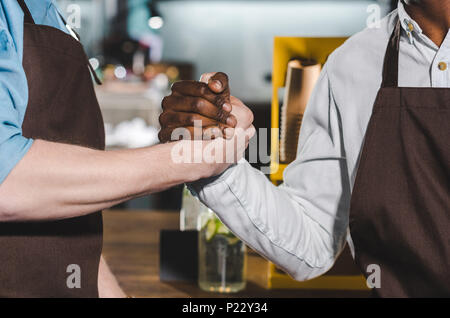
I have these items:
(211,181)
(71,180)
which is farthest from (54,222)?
(211,181)

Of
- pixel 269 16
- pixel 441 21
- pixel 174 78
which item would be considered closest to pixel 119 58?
pixel 174 78

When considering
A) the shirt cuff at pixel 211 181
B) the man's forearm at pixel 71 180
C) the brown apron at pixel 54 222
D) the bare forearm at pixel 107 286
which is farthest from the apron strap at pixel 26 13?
the bare forearm at pixel 107 286

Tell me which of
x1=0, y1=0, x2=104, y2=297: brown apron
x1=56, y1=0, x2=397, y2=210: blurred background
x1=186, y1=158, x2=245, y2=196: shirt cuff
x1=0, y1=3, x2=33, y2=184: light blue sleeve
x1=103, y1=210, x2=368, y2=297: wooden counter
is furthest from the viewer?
x1=56, y1=0, x2=397, y2=210: blurred background

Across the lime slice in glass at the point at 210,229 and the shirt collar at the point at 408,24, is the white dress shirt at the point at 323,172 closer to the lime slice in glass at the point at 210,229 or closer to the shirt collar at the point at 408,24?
the shirt collar at the point at 408,24

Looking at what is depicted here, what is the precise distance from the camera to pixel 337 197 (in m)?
1.09

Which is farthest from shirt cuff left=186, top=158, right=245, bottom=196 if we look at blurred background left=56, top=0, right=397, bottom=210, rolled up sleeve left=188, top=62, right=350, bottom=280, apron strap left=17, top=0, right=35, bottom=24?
blurred background left=56, top=0, right=397, bottom=210

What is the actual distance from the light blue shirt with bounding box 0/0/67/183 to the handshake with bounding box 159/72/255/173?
0.24 metres

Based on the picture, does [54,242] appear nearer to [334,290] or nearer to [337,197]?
[337,197]

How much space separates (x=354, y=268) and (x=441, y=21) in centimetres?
61

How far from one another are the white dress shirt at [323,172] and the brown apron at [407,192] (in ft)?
0.32

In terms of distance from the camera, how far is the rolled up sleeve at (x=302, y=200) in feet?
3.20

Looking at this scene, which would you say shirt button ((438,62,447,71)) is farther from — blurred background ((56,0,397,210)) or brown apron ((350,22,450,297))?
blurred background ((56,0,397,210))

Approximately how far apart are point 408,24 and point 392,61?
8cm

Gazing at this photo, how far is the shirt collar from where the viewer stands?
1006 mm
